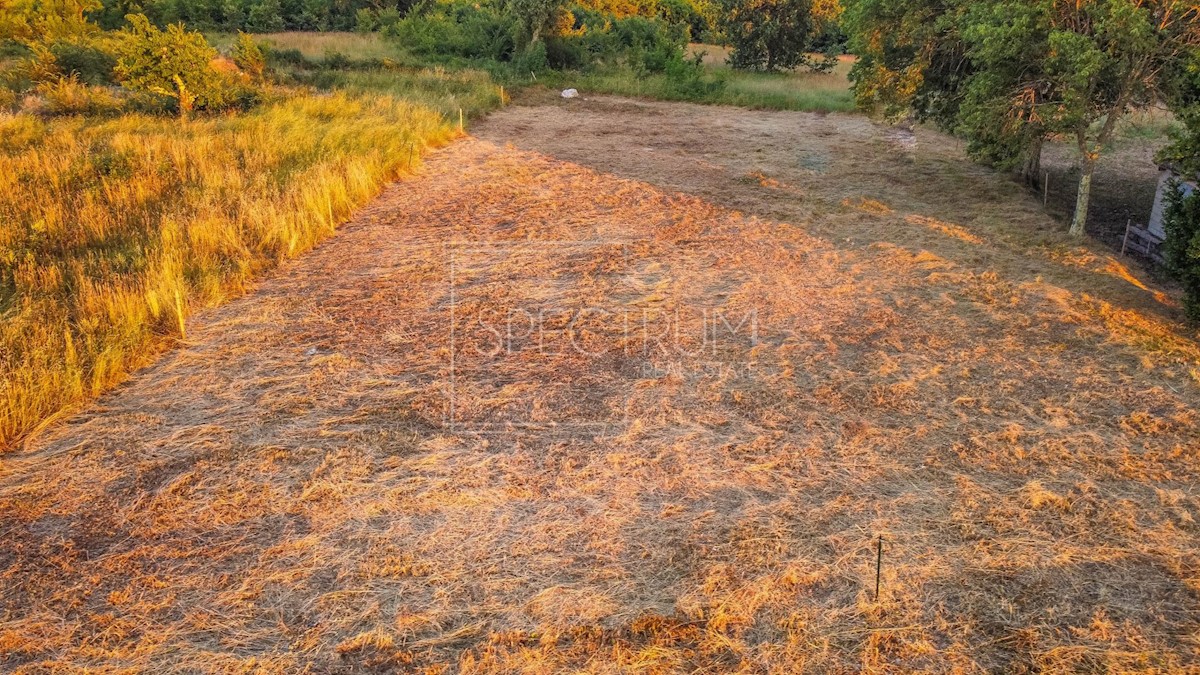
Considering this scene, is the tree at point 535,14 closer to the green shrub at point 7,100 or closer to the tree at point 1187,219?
the green shrub at point 7,100

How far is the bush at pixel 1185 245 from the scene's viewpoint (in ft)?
19.5

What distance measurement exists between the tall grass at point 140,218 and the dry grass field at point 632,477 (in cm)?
37

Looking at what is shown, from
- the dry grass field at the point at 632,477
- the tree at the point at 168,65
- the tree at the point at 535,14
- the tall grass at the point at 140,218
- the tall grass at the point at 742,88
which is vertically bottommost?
the dry grass field at the point at 632,477

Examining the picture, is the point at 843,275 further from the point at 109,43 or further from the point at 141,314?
the point at 109,43

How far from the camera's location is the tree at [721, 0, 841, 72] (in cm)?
2411

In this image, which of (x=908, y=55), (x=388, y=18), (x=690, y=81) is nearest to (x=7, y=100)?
(x=690, y=81)

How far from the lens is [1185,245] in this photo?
618 cm

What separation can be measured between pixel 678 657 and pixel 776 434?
6.46ft

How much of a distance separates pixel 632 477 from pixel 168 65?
12890 mm

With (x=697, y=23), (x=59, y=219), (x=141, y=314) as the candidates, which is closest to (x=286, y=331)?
(x=141, y=314)

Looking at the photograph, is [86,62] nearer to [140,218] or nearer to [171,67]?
[171,67]

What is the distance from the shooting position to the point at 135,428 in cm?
457

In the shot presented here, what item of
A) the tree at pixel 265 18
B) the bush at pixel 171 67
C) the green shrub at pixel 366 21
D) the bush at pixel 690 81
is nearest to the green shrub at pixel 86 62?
the bush at pixel 171 67

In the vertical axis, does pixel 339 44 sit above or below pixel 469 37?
below
